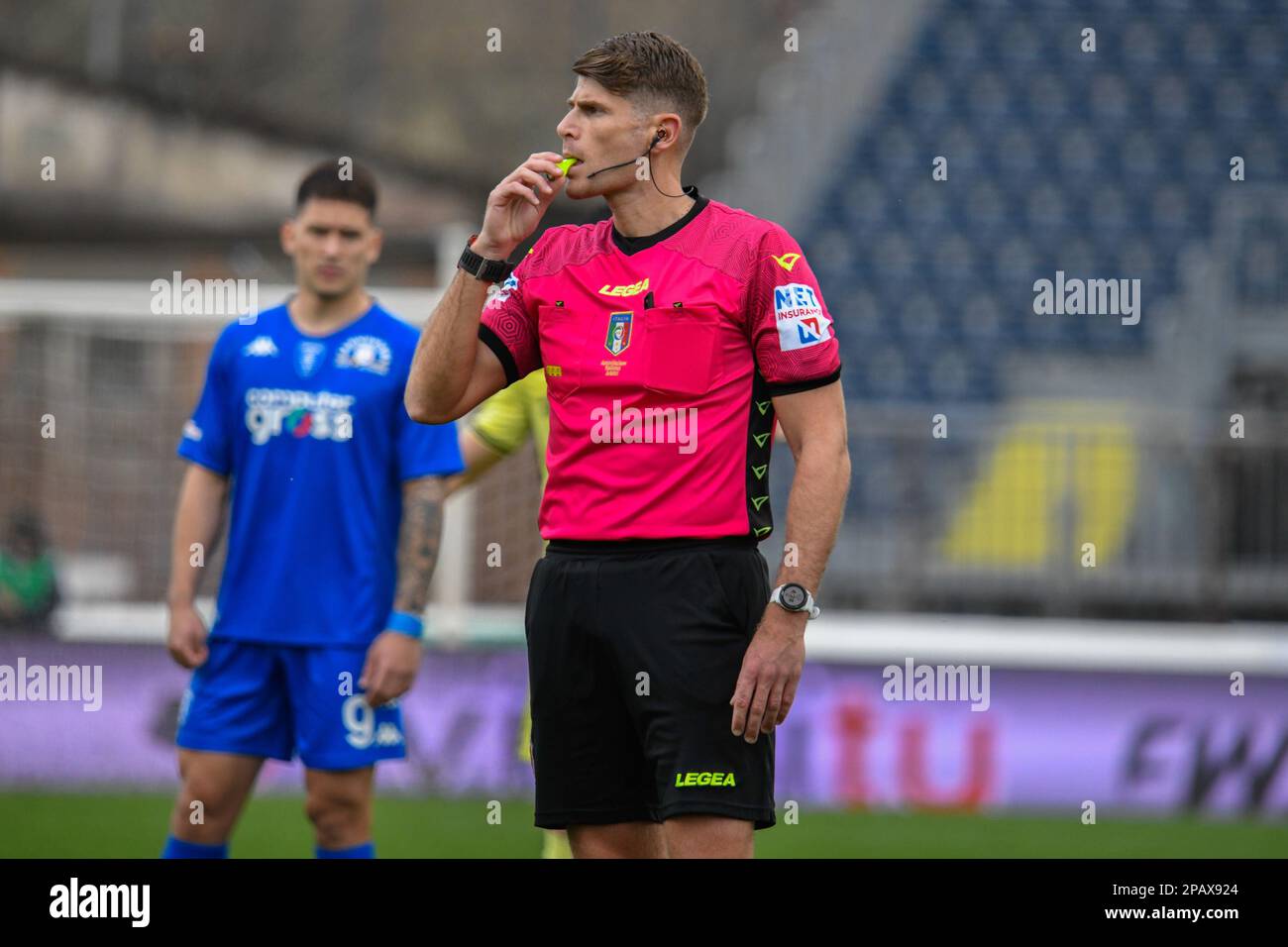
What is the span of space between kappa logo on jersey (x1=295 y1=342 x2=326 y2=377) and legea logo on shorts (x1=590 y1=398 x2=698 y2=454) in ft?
4.96

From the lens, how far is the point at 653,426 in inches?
133

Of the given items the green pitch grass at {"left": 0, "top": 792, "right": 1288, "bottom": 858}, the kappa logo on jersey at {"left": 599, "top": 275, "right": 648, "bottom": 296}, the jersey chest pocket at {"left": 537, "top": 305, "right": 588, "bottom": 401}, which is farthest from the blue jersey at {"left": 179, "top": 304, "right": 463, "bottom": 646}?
the green pitch grass at {"left": 0, "top": 792, "right": 1288, "bottom": 858}

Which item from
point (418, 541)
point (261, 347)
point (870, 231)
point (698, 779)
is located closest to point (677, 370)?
point (698, 779)

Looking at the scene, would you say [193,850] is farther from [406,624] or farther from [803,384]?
[803,384]

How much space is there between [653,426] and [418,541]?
149 cm

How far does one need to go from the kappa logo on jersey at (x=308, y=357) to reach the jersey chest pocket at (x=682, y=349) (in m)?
1.56

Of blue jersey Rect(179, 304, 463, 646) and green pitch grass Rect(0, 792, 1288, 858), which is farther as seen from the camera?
green pitch grass Rect(0, 792, 1288, 858)

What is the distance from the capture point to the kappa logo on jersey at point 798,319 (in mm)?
3365

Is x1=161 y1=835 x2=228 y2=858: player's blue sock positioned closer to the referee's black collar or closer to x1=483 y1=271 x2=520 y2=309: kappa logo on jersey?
x1=483 y1=271 x2=520 y2=309: kappa logo on jersey

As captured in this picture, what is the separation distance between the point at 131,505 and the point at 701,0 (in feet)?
36.6

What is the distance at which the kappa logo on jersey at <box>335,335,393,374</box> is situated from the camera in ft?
15.4

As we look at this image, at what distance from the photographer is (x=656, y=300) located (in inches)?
134

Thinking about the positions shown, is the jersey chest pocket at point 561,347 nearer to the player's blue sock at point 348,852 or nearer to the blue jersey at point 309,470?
the blue jersey at point 309,470
